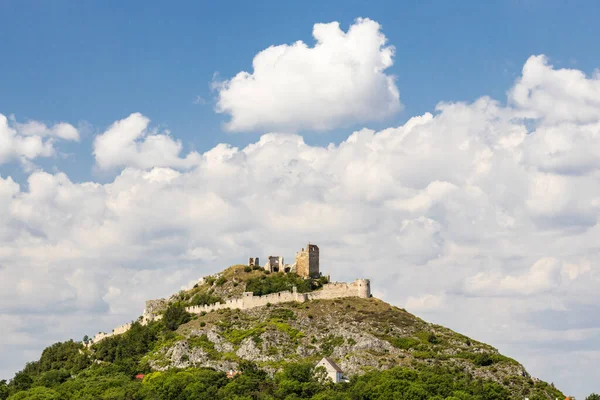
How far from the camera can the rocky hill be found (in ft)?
386

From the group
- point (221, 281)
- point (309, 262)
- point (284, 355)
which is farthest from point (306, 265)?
point (284, 355)

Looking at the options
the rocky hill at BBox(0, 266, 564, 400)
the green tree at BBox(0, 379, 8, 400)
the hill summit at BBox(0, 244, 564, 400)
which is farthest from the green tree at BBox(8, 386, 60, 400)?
the green tree at BBox(0, 379, 8, 400)

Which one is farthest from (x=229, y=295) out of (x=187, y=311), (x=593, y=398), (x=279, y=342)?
(x=593, y=398)

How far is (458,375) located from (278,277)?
4665cm

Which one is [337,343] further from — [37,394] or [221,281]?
[37,394]

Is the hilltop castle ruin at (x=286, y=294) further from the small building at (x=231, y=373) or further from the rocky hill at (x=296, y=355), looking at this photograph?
the small building at (x=231, y=373)

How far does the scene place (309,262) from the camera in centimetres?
16012

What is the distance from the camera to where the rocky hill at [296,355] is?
118 m

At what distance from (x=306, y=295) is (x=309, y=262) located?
15941mm

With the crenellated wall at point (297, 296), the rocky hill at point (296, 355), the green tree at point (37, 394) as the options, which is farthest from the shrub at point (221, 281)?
the green tree at point (37, 394)

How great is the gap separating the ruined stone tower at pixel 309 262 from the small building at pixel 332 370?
35657 millimetres

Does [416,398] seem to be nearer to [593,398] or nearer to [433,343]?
[433,343]

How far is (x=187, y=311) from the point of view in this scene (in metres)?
155

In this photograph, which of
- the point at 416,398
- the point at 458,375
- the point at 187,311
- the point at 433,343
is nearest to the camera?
the point at 416,398
